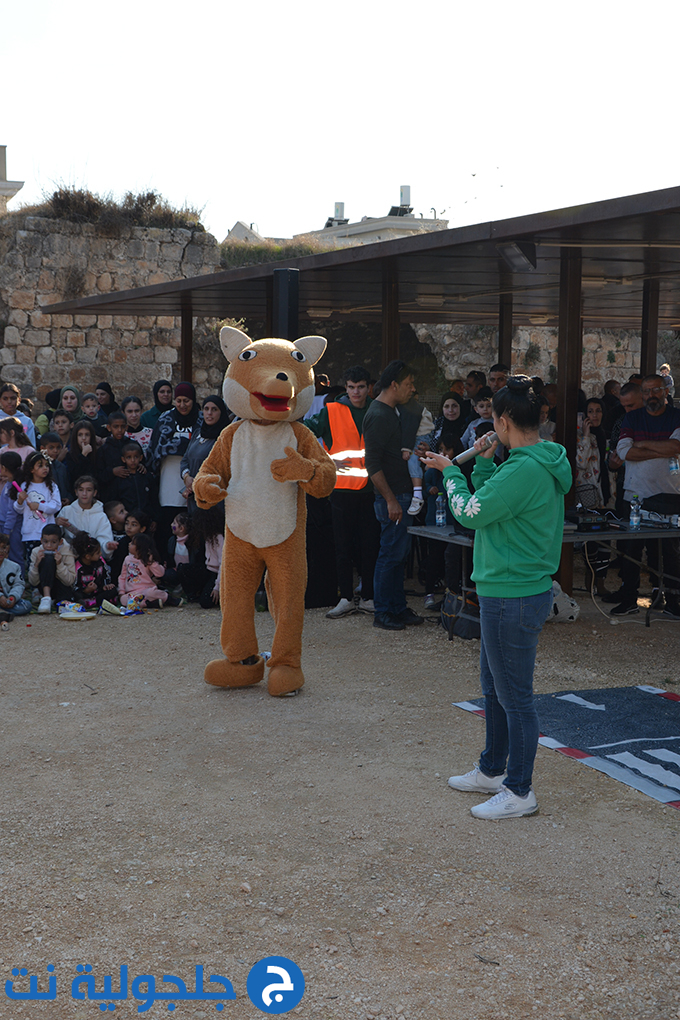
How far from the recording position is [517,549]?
A: 3707mm

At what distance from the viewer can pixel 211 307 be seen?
12.0 metres

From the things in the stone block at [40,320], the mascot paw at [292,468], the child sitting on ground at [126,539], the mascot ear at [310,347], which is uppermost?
the stone block at [40,320]

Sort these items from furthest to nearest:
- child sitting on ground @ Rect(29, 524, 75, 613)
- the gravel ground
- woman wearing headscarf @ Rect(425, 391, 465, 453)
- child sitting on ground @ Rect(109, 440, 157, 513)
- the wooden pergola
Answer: woman wearing headscarf @ Rect(425, 391, 465, 453)
child sitting on ground @ Rect(109, 440, 157, 513)
child sitting on ground @ Rect(29, 524, 75, 613)
the wooden pergola
the gravel ground

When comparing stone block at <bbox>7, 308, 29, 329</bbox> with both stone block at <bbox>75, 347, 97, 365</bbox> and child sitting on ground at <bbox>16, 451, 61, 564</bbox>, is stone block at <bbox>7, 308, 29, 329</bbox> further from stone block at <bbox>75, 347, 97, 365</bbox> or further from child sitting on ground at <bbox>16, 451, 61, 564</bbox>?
child sitting on ground at <bbox>16, 451, 61, 564</bbox>

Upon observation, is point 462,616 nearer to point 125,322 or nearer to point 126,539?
point 126,539

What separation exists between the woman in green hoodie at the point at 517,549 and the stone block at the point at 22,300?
11067mm

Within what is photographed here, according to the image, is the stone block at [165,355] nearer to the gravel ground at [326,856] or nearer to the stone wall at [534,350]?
the stone wall at [534,350]

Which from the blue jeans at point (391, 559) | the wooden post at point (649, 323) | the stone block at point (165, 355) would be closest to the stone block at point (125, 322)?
the stone block at point (165, 355)

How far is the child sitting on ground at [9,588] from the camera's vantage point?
23.8ft

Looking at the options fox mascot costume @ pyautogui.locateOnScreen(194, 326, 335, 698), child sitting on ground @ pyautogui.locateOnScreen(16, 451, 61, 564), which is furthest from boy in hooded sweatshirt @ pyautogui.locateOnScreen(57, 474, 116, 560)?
fox mascot costume @ pyautogui.locateOnScreen(194, 326, 335, 698)

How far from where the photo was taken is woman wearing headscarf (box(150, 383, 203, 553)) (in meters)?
8.24

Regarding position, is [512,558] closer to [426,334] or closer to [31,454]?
[31,454]

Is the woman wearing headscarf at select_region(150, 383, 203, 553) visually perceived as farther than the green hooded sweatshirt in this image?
Yes

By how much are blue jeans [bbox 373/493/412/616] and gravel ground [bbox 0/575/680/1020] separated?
1.21 metres
